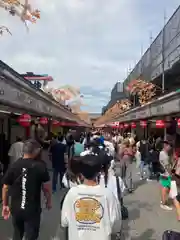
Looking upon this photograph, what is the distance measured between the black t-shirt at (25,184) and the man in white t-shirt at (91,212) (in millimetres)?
938

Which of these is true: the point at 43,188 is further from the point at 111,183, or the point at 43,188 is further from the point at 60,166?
the point at 60,166

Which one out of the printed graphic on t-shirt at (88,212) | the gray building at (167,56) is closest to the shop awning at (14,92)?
the printed graphic on t-shirt at (88,212)

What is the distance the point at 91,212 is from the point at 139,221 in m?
4.09

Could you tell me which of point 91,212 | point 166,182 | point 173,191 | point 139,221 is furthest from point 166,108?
point 91,212

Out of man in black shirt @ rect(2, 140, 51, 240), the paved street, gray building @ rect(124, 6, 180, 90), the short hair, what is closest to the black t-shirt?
man in black shirt @ rect(2, 140, 51, 240)

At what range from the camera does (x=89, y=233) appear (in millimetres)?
3027

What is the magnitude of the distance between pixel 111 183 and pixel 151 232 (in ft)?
6.96

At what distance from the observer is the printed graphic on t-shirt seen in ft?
9.82

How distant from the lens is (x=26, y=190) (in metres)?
3.89

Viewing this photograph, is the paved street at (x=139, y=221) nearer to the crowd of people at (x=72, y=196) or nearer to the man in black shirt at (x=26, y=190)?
the crowd of people at (x=72, y=196)

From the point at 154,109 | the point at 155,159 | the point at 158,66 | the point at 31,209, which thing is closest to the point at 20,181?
the point at 31,209

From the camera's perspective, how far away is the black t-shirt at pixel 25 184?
3885 mm

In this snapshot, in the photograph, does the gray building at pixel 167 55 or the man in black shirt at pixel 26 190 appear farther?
the gray building at pixel 167 55

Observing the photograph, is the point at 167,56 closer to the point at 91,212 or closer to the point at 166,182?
the point at 166,182
